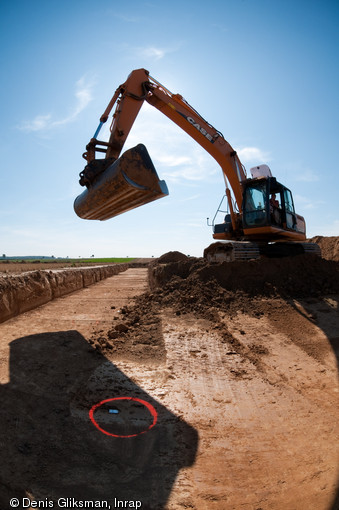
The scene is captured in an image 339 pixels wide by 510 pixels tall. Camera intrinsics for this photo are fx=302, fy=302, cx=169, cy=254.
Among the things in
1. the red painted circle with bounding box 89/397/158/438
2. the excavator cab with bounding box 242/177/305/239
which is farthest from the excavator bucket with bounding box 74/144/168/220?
the excavator cab with bounding box 242/177/305/239

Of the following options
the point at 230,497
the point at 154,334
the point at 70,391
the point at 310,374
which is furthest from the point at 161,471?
the point at 154,334

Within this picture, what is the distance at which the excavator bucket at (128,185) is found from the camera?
4.51 meters

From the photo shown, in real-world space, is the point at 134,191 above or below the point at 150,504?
above

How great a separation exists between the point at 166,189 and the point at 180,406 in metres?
3.16

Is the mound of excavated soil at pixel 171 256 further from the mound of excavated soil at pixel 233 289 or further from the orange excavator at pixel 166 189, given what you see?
the mound of excavated soil at pixel 233 289

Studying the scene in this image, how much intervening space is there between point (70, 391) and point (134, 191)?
286 cm

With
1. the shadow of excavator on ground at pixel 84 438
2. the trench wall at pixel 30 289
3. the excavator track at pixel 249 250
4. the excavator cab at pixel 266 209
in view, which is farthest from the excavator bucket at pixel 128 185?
the excavator cab at pixel 266 209

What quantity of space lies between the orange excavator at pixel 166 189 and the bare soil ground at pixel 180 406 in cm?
218

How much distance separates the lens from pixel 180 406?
3033 millimetres

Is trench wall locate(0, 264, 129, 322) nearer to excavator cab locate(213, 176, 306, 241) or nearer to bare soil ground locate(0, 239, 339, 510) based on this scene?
bare soil ground locate(0, 239, 339, 510)

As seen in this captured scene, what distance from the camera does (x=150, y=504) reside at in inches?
75.3

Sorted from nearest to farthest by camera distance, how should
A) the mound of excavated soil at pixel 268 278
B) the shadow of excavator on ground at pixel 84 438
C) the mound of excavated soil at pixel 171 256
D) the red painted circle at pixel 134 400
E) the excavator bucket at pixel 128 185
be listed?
the shadow of excavator on ground at pixel 84 438 → the red painted circle at pixel 134 400 → the excavator bucket at pixel 128 185 → the mound of excavated soil at pixel 268 278 → the mound of excavated soil at pixel 171 256

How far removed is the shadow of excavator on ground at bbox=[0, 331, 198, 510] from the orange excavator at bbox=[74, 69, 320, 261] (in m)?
2.71

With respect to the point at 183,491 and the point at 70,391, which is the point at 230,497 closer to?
the point at 183,491
